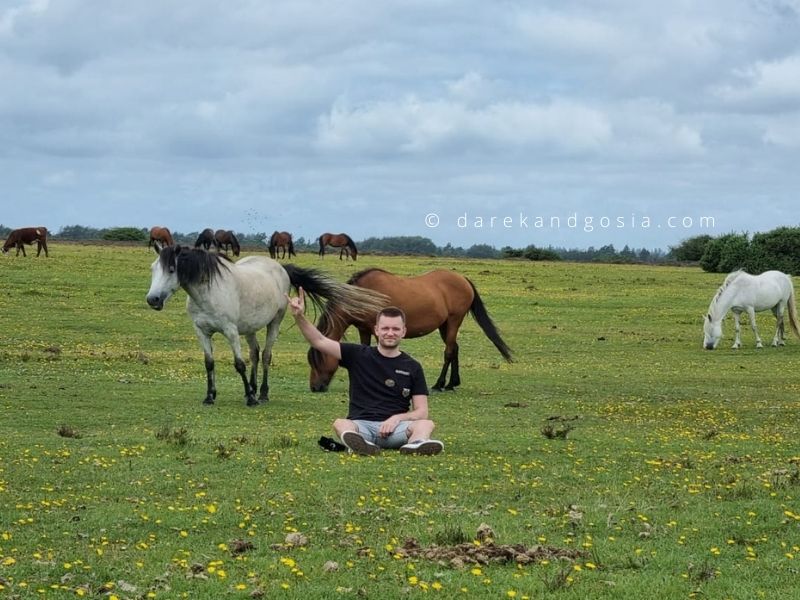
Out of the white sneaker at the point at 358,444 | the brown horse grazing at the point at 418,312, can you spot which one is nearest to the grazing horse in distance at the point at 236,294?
the brown horse grazing at the point at 418,312

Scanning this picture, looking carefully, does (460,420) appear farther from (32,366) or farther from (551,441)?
(32,366)

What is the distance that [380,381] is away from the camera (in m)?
10.7

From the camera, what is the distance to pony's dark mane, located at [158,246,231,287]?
50.7ft

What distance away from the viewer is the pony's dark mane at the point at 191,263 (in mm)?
15461

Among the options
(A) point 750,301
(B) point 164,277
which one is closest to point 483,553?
(B) point 164,277

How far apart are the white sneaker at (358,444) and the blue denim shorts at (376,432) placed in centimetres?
31

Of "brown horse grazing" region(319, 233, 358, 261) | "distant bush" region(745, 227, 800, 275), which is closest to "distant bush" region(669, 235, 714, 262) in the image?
"distant bush" region(745, 227, 800, 275)

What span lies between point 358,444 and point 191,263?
631cm

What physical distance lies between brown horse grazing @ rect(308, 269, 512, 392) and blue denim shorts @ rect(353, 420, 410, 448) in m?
6.01

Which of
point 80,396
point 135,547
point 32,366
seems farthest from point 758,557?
point 32,366

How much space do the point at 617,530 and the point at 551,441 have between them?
461 centimetres

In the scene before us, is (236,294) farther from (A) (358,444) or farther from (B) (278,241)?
(B) (278,241)

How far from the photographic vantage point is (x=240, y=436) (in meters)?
12.2

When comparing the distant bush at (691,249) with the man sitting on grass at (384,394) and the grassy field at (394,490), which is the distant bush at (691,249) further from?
the man sitting on grass at (384,394)
